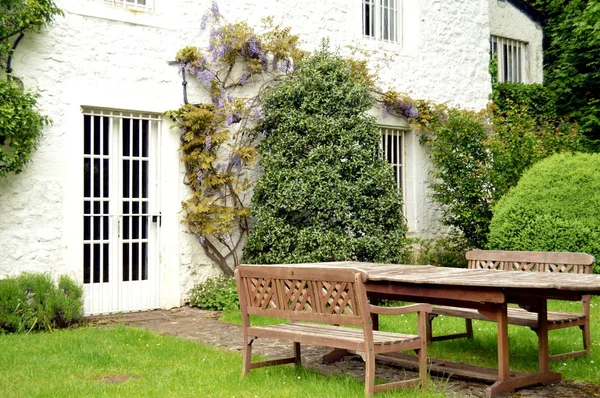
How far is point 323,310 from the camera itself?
595 cm

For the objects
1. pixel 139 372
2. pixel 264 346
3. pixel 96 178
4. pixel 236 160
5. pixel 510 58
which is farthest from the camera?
pixel 510 58

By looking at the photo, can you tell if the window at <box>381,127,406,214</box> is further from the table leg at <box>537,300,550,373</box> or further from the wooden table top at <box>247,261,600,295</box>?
the table leg at <box>537,300,550,373</box>

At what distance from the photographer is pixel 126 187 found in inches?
411

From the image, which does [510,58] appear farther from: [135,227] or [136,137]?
[135,227]

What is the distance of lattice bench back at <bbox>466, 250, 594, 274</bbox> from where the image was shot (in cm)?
738

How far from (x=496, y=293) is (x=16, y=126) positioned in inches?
225

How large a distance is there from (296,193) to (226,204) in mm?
1169

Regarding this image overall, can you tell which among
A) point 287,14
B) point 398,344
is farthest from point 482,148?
point 398,344

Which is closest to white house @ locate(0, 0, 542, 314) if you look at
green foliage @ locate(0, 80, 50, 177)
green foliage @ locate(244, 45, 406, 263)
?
green foliage @ locate(0, 80, 50, 177)

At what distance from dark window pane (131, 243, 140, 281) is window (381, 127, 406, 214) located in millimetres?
4819

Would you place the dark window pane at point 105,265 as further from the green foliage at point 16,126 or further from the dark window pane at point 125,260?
the green foliage at point 16,126

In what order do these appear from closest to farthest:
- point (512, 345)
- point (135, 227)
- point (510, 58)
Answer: point (512, 345)
point (135, 227)
point (510, 58)

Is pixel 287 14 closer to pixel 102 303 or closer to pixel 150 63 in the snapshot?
pixel 150 63

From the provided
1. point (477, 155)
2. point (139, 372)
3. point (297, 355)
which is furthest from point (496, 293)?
point (477, 155)
